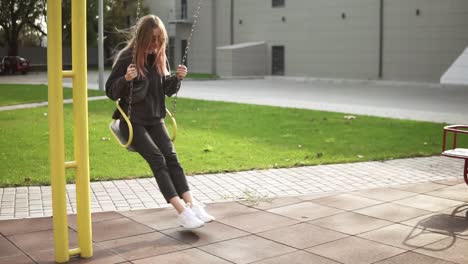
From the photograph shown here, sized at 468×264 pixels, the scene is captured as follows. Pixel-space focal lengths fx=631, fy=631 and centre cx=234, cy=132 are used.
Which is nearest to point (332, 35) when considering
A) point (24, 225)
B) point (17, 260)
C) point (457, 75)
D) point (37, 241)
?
point (457, 75)

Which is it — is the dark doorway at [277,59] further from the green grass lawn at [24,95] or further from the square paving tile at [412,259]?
the square paving tile at [412,259]

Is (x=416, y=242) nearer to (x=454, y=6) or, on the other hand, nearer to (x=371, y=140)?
(x=371, y=140)

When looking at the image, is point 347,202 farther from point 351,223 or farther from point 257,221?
point 257,221

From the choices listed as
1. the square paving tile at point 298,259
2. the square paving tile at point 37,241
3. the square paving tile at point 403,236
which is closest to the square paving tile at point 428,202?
the square paving tile at point 403,236

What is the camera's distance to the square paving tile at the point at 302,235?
526 cm

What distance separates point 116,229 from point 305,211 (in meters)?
1.89

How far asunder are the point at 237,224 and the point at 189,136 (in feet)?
20.8

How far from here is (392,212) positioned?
6.25 meters

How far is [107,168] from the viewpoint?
866cm

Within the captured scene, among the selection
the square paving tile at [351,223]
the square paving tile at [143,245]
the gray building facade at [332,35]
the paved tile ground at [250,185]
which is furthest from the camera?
the gray building facade at [332,35]

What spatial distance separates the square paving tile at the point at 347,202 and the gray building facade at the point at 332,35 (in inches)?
919

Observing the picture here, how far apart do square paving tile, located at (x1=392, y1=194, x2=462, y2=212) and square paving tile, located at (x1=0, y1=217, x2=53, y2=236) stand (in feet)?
11.7

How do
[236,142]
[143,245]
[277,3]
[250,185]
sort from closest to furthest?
[143,245] < [250,185] < [236,142] < [277,3]

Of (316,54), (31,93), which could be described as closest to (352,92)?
(316,54)
